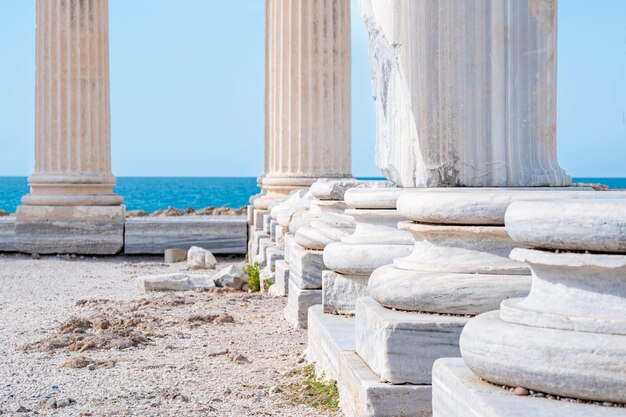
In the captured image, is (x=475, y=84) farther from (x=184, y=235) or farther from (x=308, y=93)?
(x=184, y=235)

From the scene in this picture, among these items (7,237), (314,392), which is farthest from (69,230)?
(314,392)

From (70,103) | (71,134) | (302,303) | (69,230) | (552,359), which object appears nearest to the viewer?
(552,359)

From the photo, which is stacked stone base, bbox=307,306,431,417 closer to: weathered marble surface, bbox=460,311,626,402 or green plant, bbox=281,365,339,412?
green plant, bbox=281,365,339,412

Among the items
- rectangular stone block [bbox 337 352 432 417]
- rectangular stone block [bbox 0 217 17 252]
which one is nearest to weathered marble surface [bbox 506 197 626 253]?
rectangular stone block [bbox 337 352 432 417]

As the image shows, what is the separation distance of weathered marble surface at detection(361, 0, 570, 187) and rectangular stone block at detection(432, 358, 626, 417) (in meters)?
3.85

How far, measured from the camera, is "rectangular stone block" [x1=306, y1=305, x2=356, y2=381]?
442 inches

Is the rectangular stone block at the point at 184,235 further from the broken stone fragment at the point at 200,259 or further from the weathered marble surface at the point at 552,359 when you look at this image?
the weathered marble surface at the point at 552,359

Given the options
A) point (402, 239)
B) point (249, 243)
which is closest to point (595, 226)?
point (402, 239)

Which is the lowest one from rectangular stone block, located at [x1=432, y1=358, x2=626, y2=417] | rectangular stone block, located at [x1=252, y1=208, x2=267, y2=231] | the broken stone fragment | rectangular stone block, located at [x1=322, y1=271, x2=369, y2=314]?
the broken stone fragment

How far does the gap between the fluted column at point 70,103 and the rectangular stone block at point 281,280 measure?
1476 centimetres

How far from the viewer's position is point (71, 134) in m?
35.8

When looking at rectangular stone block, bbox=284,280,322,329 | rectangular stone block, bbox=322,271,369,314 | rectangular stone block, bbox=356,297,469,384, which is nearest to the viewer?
rectangular stone block, bbox=356,297,469,384

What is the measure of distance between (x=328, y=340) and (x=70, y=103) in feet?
84.9

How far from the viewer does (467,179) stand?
34.4ft
